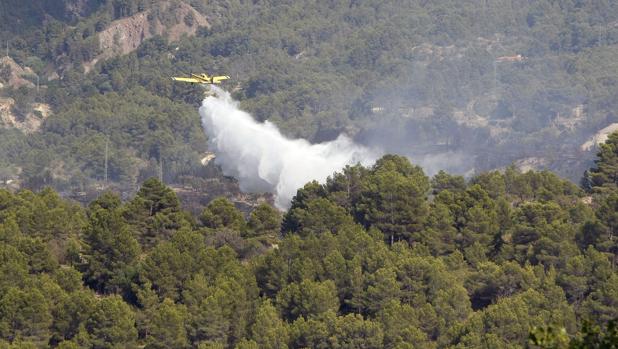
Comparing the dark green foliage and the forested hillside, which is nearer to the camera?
the forested hillside

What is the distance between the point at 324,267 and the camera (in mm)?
147000

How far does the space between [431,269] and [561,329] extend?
212 ft

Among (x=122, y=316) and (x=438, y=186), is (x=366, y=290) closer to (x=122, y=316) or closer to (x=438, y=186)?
(x=122, y=316)

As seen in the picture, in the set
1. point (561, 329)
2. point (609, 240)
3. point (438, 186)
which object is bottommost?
point (561, 329)

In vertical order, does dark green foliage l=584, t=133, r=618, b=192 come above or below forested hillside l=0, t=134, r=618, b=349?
above

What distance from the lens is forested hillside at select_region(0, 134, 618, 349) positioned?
448 ft

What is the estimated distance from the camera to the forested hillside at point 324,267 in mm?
136500

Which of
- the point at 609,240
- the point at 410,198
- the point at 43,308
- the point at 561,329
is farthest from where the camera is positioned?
the point at 410,198

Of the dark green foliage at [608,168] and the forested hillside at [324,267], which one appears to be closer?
the forested hillside at [324,267]

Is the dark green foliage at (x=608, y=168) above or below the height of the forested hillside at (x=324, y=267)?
above

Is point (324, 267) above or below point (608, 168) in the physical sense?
below

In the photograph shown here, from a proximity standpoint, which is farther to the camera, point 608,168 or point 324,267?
point 608,168

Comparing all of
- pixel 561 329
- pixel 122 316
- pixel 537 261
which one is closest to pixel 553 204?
pixel 537 261

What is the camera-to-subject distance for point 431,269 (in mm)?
143375
